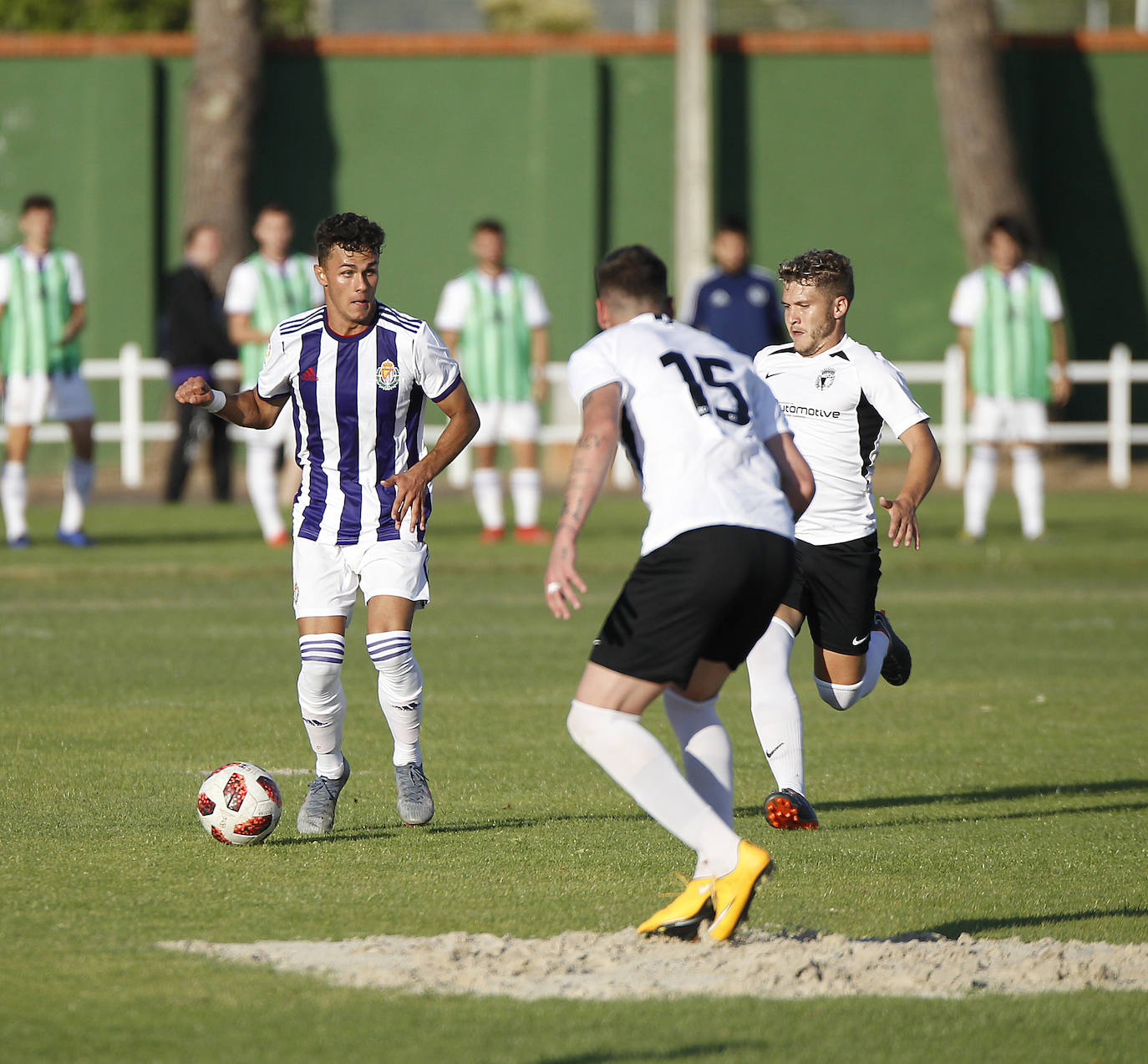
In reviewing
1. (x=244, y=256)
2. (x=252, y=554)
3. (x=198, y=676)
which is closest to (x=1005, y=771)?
(x=198, y=676)

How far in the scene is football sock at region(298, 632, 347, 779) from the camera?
21.5 ft

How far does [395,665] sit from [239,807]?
28.9 inches

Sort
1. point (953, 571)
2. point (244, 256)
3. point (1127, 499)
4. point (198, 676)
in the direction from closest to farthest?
1. point (198, 676)
2. point (953, 571)
3. point (1127, 499)
4. point (244, 256)

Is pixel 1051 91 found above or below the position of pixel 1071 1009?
above

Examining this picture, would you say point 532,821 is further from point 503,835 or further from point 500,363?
point 500,363

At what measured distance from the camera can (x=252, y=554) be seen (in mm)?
15227

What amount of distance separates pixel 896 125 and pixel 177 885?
72.7 feet

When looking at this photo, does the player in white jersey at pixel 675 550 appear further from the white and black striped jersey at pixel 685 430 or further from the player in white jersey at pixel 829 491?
the player in white jersey at pixel 829 491

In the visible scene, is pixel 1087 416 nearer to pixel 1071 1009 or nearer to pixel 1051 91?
pixel 1051 91

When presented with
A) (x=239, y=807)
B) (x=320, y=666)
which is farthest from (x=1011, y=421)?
(x=239, y=807)

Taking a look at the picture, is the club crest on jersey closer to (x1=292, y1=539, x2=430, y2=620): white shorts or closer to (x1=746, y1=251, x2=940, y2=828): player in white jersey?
(x1=292, y1=539, x2=430, y2=620): white shorts

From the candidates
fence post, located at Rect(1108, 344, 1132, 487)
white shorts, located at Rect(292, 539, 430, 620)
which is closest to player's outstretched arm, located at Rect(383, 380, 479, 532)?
white shorts, located at Rect(292, 539, 430, 620)

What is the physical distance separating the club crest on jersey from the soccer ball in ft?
4.51

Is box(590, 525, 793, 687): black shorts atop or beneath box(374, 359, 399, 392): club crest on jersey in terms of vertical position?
beneath
